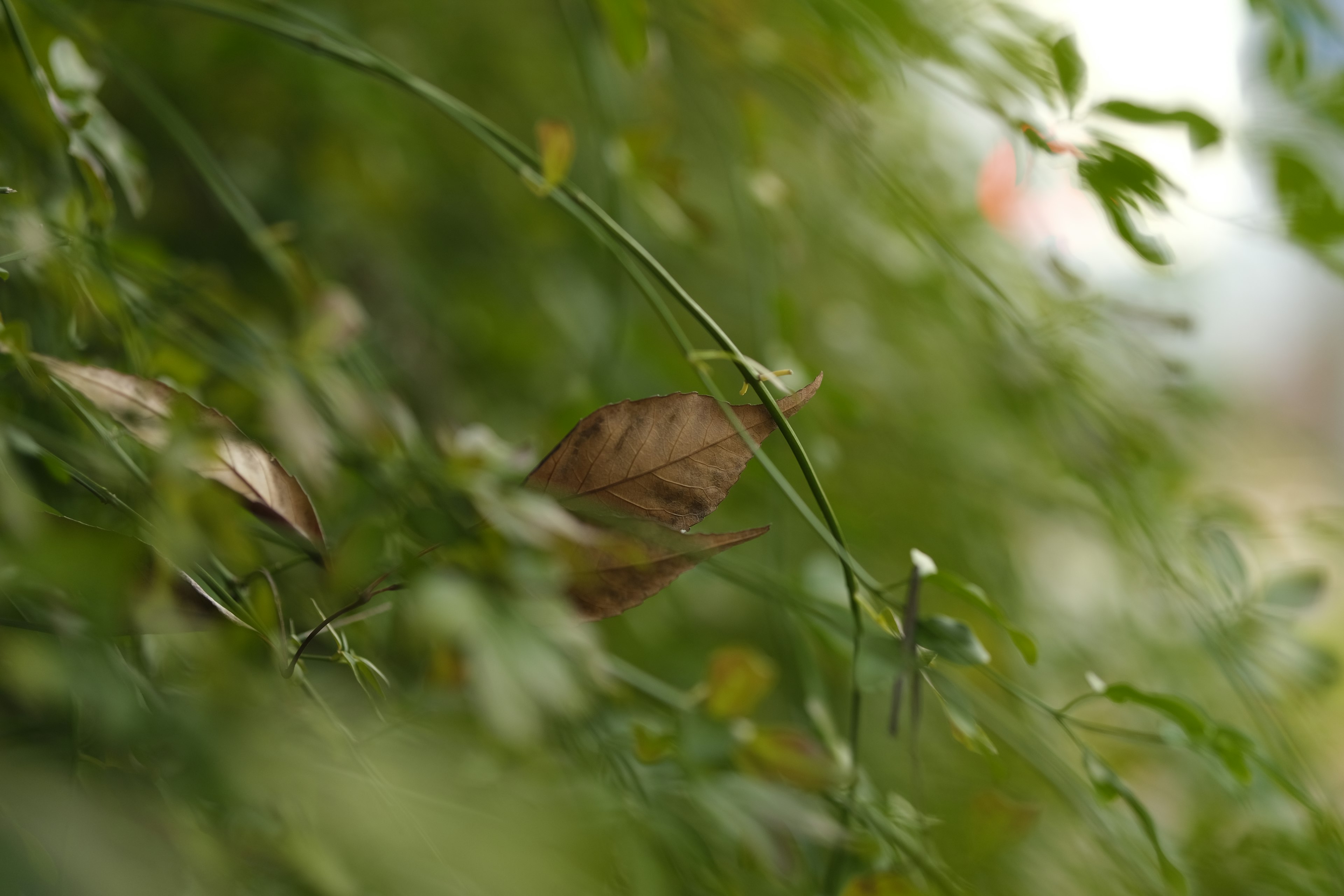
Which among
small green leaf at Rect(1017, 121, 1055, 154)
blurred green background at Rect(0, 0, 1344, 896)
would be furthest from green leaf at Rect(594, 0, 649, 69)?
small green leaf at Rect(1017, 121, 1055, 154)

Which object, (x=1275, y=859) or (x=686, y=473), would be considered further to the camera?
(x=1275, y=859)

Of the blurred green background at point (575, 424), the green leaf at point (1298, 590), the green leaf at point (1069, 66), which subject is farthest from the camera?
the green leaf at point (1298, 590)

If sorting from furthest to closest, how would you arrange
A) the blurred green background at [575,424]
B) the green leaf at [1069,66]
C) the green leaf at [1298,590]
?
1. the green leaf at [1298,590]
2. the green leaf at [1069,66]
3. the blurred green background at [575,424]

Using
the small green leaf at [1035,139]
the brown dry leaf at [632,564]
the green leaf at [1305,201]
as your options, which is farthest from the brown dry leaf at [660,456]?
the green leaf at [1305,201]

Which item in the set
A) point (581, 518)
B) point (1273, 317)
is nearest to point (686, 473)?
point (581, 518)

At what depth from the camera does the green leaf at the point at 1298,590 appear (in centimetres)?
38

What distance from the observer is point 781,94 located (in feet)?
1.60

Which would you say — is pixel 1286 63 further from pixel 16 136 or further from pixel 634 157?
pixel 16 136

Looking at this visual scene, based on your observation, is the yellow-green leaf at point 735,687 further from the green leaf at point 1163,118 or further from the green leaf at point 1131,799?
the green leaf at point 1163,118

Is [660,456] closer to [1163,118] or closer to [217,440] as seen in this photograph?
[217,440]

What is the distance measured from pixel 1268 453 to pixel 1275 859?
94cm

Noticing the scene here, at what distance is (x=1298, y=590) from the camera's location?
0.39 metres

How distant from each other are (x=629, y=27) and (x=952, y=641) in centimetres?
22

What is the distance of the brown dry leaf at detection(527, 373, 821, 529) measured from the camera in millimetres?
186
